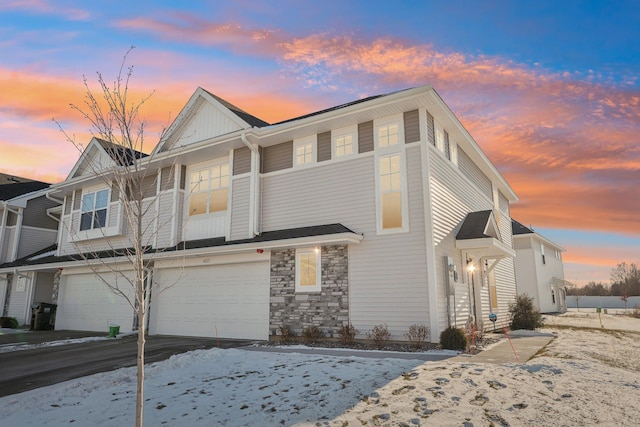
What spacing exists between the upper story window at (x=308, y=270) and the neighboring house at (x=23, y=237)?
17.7 meters

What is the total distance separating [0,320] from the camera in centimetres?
2084

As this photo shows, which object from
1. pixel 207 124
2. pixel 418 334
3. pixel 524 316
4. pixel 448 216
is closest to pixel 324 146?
pixel 448 216

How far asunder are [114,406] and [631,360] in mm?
10430

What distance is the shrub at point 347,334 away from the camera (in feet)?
37.8

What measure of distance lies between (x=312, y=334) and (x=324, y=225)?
11.1 ft

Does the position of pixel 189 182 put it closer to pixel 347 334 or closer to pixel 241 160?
pixel 241 160

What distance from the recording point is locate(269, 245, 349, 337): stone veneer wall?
12297mm

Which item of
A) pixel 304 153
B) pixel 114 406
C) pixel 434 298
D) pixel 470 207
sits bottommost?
pixel 114 406

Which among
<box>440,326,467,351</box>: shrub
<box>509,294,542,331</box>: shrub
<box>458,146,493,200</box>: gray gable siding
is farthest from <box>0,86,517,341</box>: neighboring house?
<box>509,294,542,331</box>: shrub

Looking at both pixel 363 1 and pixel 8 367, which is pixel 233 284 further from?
pixel 363 1

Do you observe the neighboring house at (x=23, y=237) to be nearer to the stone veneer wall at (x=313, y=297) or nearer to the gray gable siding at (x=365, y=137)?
the stone veneer wall at (x=313, y=297)

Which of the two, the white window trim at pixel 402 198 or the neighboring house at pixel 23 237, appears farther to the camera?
the neighboring house at pixel 23 237

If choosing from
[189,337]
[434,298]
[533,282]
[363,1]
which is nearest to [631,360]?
[434,298]

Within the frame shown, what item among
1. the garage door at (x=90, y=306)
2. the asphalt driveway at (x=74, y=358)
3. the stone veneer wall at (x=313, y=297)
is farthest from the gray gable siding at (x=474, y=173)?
the garage door at (x=90, y=306)
